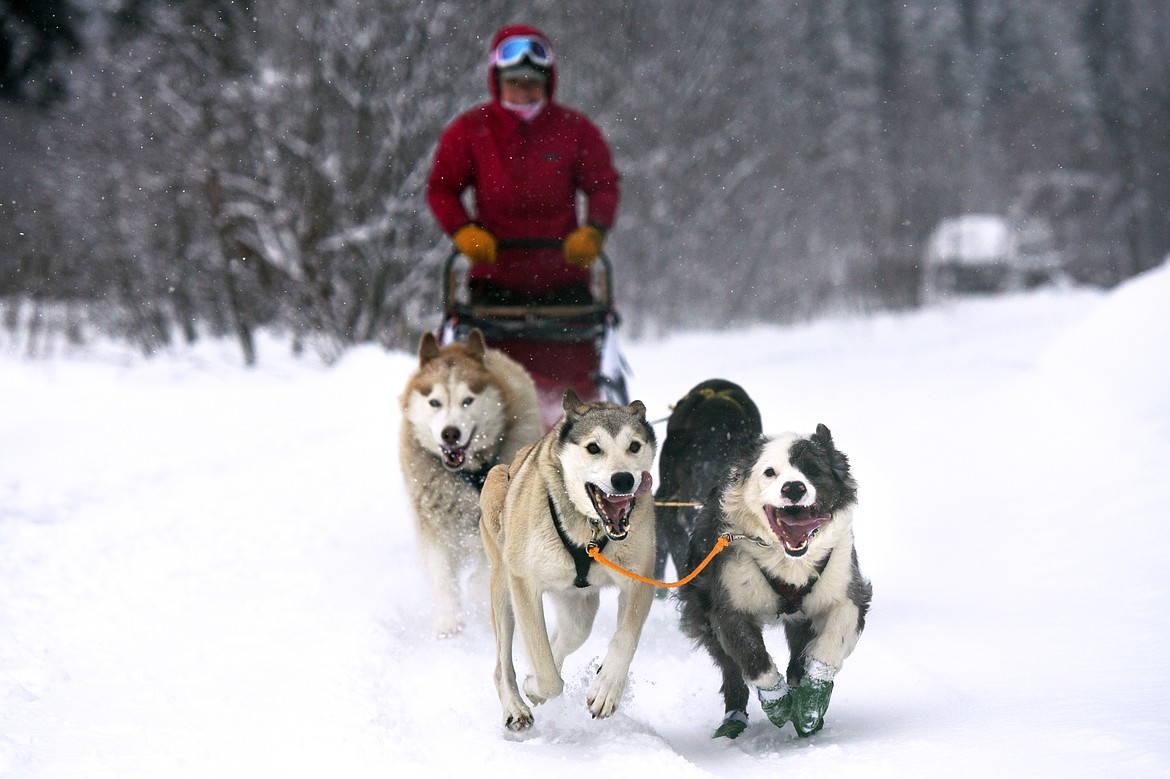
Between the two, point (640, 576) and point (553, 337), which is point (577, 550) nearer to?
point (640, 576)

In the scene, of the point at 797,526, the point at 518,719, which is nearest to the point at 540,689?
the point at 518,719

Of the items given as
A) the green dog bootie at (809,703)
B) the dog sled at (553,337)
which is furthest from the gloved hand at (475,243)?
the green dog bootie at (809,703)

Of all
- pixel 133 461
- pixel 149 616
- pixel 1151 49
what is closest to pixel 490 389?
pixel 149 616

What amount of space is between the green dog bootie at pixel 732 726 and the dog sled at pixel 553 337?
210 cm

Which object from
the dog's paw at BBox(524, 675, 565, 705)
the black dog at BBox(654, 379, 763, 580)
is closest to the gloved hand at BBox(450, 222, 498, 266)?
the black dog at BBox(654, 379, 763, 580)

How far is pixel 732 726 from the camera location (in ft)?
10.2

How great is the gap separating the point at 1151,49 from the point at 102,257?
27.0m

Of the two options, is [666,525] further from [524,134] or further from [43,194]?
[43,194]

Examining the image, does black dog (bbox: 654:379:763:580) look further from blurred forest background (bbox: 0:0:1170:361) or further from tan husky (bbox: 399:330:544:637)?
blurred forest background (bbox: 0:0:1170:361)

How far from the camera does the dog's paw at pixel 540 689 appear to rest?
3.07 metres

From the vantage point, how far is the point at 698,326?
941 inches

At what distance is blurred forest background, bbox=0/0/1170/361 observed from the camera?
11789 millimetres

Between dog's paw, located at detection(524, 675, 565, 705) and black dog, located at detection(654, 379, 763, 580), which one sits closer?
dog's paw, located at detection(524, 675, 565, 705)

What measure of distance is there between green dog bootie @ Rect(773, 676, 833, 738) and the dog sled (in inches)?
89.3
